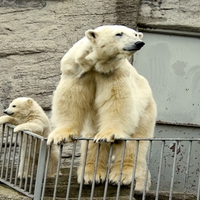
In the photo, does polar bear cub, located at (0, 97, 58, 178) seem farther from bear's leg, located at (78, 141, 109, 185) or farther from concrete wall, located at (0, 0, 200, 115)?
concrete wall, located at (0, 0, 200, 115)

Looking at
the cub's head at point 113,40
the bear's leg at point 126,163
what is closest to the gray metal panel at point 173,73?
the bear's leg at point 126,163

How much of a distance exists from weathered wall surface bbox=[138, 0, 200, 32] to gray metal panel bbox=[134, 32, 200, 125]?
197mm

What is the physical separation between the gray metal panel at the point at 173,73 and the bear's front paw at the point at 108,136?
2778mm

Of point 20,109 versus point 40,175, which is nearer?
point 40,175

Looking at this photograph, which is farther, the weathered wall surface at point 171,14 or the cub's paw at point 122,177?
the weathered wall surface at point 171,14

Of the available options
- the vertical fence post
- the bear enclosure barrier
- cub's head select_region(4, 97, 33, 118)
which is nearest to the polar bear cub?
cub's head select_region(4, 97, 33, 118)

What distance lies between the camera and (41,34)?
772 cm

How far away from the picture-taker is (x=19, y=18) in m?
7.77

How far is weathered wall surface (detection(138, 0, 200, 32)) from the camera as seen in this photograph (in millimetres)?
7672

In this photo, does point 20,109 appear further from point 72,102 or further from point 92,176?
point 92,176

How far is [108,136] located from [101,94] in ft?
1.77

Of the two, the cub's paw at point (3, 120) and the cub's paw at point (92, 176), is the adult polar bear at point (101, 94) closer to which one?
the cub's paw at point (92, 176)

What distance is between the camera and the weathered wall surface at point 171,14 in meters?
7.67

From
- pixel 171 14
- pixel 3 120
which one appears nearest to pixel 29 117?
pixel 3 120
